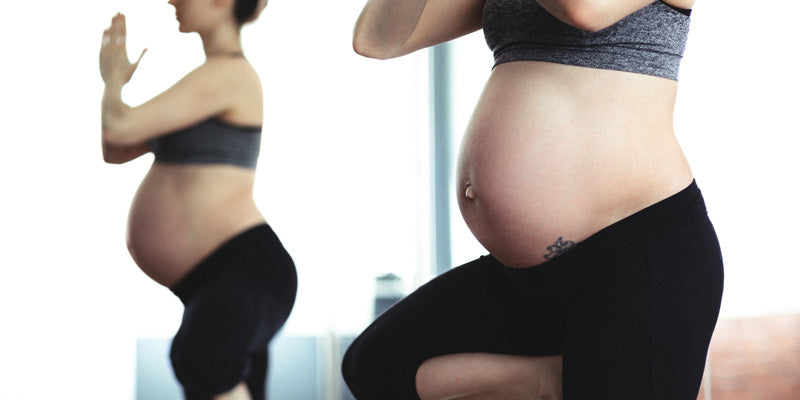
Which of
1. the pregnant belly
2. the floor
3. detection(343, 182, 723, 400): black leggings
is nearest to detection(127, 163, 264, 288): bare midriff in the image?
the pregnant belly

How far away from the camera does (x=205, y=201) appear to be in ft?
3.52

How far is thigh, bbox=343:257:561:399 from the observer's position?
3.53 feet

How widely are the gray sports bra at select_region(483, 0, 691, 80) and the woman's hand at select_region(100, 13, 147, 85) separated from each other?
0.56 meters

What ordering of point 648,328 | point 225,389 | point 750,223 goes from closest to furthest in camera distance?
1. point 648,328
2. point 225,389
3. point 750,223

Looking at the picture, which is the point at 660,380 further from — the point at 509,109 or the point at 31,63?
the point at 31,63

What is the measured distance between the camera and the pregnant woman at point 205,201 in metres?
1.06

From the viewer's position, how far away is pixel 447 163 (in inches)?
95.3

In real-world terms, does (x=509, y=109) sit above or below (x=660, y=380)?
above

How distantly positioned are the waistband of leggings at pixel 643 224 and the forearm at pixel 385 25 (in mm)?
419

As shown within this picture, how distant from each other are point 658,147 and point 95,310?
83 centimetres

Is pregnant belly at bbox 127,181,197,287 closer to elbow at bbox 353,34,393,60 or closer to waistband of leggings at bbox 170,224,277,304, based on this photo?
waistband of leggings at bbox 170,224,277,304

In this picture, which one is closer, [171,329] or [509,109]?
[509,109]

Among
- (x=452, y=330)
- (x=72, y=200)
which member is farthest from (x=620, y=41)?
(x=72, y=200)

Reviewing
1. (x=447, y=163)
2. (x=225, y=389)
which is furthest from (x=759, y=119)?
(x=225, y=389)
